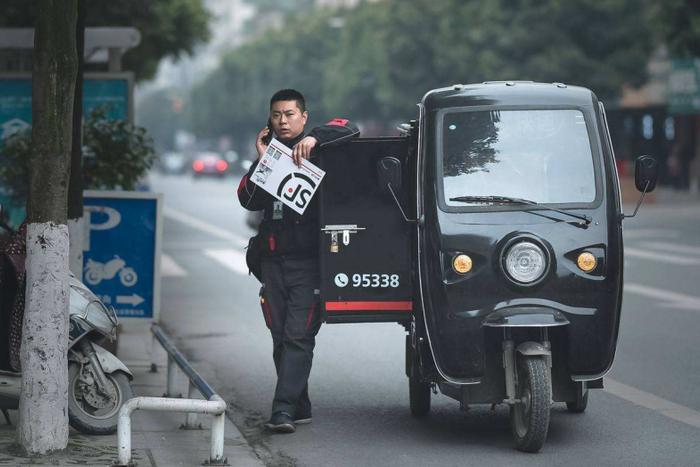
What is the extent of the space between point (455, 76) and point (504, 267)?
56087mm

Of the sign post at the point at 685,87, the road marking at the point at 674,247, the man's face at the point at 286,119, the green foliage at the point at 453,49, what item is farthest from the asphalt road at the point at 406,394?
the green foliage at the point at 453,49

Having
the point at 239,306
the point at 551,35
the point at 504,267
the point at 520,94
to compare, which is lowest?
the point at 239,306

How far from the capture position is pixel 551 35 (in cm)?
5453

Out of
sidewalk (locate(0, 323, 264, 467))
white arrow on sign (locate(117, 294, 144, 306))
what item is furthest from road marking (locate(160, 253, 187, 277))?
sidewalk (locate(0, 323, 264, 467))

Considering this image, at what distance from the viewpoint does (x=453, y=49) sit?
204ft

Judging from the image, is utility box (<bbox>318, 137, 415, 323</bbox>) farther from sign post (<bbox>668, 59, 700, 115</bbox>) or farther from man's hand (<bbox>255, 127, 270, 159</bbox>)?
sign post (<bbox>668, 59, 700, 115</bbox>)

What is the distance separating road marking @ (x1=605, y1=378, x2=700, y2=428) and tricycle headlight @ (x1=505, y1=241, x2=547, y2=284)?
5.28ft

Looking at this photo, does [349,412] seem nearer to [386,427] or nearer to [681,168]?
[386,427]

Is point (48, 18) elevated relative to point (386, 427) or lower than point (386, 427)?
elevated

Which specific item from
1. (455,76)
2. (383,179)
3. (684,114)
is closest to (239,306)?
(383,179)

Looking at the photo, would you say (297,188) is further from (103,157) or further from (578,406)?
(103,157)

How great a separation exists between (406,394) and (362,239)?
6.81 ft

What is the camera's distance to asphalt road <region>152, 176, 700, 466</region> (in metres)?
8.09

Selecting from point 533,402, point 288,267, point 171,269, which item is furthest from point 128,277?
point 171,269
